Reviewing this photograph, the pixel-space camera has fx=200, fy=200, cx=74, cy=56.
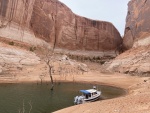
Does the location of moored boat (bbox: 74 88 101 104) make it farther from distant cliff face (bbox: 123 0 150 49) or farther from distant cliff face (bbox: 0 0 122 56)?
distant cliff face (bbox: 123 0 150 49)

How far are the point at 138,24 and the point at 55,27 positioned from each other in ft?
96.0

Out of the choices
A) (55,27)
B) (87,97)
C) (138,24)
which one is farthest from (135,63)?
(55,27)

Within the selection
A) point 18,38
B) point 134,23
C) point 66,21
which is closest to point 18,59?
point 18,38

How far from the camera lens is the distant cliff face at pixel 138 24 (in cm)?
6239

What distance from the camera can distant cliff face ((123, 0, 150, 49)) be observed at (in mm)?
62394

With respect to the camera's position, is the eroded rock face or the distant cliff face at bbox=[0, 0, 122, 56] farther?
the distant cliff face at bbox=[0, 0, 122, 56]

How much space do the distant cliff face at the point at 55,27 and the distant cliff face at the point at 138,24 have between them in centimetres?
1106

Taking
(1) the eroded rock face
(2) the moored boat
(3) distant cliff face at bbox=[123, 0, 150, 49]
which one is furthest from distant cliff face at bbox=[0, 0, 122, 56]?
(2) the moored boat

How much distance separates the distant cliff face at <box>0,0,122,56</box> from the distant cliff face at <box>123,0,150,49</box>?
11059mm

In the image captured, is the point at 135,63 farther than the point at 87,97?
Yes

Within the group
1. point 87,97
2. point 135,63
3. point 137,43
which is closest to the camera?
point 87,97

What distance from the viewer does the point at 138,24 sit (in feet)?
224

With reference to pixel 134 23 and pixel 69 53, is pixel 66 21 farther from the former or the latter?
pixel 134 23

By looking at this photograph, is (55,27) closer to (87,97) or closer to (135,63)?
(135,63)
